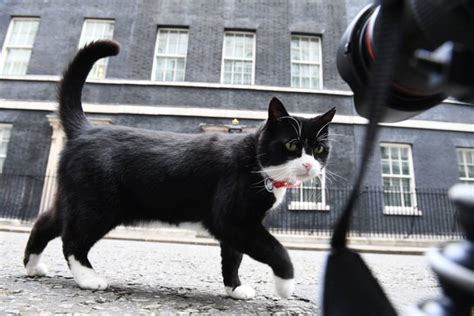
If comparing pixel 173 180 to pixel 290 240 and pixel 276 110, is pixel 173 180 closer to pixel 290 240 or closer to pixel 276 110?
pixel 276 110

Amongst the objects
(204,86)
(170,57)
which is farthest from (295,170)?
(170,57)

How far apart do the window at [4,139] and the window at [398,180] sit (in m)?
12.2

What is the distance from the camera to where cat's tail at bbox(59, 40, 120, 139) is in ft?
7.52

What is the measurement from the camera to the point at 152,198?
6.86 ft

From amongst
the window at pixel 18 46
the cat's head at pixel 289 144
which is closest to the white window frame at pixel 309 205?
the cat's head at pixel 289 144

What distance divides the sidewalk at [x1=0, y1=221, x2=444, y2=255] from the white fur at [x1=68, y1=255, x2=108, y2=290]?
5.99 m

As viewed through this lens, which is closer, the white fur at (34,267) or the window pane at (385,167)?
the white fur at (34,267)

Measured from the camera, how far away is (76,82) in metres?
2.42

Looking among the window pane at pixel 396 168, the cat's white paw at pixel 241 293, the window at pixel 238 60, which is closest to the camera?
the cat's white paw at pixel 241 293

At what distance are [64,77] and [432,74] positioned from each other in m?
2.40

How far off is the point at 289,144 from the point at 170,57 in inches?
439

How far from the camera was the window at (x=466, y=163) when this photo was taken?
38.3 feet

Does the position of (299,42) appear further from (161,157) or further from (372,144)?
(372,144)

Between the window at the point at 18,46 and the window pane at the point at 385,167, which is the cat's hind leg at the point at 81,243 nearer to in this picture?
the window pane at the point at 385,167
